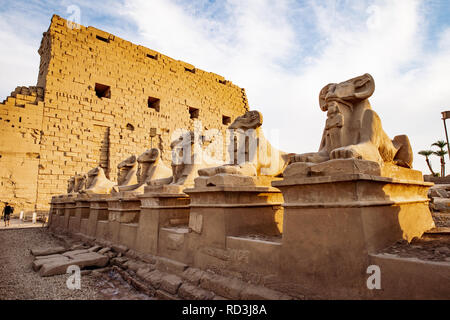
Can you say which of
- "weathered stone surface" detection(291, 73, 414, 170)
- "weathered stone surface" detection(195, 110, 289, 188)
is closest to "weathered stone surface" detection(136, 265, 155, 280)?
"weathered stone surface" detection(195, 110, 289, 188)

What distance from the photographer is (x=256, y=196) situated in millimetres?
3512

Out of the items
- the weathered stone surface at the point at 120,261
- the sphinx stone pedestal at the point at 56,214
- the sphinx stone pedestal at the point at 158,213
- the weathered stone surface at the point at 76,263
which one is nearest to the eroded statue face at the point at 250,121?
the sphinx stone pedestal at the point at 158,213

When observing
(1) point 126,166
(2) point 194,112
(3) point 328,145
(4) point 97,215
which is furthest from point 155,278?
(2) point 194,112

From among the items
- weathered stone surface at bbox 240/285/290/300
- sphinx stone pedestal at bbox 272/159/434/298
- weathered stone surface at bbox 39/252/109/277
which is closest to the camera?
sphinx stone pedestal at bbox 272/159/434/298

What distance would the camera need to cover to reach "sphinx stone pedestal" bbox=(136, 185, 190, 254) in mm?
4246

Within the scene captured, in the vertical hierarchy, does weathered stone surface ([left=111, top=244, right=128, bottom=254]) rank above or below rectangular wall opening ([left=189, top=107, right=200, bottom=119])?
below

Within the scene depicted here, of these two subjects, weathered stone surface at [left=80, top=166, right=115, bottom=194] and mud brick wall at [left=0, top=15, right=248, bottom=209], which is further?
mud brick wall at [left=0, top=15, right=248, bottom=209]

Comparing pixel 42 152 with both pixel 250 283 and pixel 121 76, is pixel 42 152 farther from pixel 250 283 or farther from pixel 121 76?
pixel 250 283

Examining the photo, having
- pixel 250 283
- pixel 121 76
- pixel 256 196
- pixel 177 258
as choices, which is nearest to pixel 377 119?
pixel 256 196

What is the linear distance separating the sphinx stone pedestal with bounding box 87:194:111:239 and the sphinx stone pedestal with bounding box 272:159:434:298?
5.03 meters

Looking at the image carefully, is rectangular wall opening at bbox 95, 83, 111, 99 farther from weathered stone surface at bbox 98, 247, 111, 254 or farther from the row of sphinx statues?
the row of sphinx statues

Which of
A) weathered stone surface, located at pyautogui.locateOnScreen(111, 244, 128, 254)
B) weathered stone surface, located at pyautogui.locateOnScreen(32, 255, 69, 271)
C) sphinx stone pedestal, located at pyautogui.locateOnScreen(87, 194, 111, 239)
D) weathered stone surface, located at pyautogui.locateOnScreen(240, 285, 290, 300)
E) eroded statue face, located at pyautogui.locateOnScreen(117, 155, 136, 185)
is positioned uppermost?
eroded statue face, located at pyautogui.locateOnScreen(117, 155, 136, 185)

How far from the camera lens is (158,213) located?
4.23 meters

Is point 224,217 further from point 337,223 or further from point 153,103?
point 153,103
